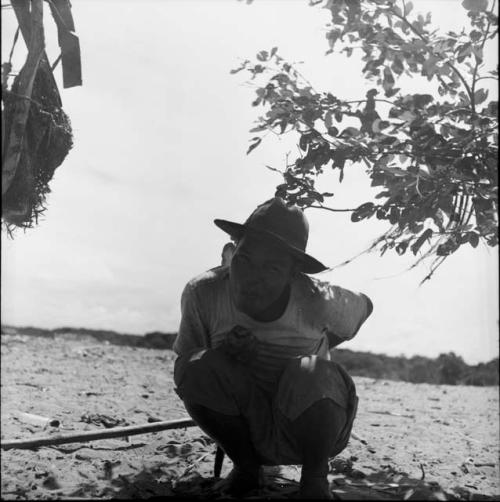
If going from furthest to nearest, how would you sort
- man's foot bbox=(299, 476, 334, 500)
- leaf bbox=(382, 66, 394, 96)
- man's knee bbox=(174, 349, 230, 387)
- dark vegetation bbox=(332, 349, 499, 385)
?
dark vegetation bbox=(332, 349, 499, 385) → leaf bbox=(382, 66, 394, 96) → man's knee bbox=(174, 349, 230, 387) → man's foot bbox=(299, 476, 334, 500)

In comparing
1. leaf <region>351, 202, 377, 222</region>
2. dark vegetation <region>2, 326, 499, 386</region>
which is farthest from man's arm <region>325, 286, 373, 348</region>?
dark vegetation <region>2, 326, 499, 386</region>

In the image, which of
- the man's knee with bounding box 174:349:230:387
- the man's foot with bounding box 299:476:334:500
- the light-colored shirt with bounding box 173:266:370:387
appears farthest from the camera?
the light-colored shirt with bounding box 173:266:370:387

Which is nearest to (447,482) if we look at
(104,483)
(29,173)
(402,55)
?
(104,483)

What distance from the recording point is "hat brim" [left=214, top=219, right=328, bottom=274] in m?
3.26

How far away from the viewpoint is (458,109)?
11.3ft

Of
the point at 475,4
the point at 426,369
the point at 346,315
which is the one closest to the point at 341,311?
the point at 346,315

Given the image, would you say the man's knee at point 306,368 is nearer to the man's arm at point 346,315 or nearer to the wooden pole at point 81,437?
the man's arm at point 346,315

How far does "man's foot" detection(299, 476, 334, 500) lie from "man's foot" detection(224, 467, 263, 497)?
315 mm

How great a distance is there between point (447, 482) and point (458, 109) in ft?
8.56

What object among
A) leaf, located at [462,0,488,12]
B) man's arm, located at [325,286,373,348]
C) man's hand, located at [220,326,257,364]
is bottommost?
man's hand, located at [220,326,257,364]

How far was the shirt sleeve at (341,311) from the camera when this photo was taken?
346cm

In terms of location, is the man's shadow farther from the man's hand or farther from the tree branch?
the tree branch

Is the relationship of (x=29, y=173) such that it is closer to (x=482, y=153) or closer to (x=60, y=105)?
(x=60, y=105)

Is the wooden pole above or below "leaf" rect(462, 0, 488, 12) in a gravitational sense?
below
